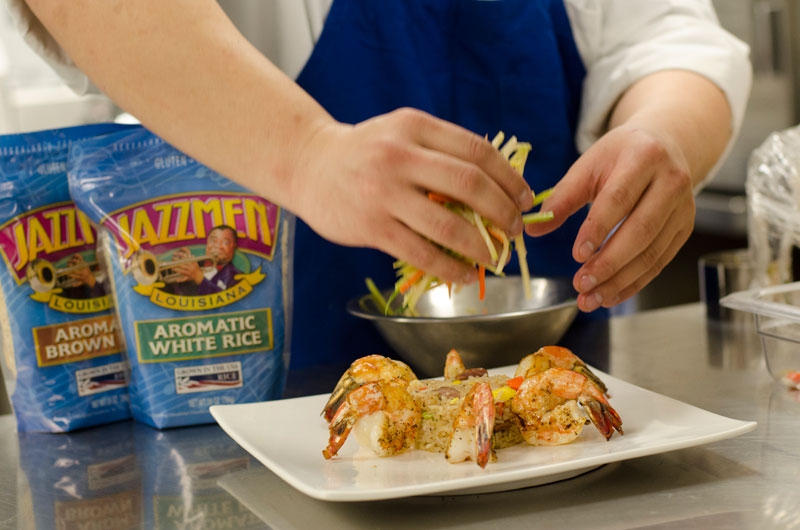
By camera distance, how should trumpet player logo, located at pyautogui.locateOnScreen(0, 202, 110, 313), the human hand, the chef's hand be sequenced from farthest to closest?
trumpet player logo, located at pyautogui.locateOnScreen(0, 202, 110, 313) < the human hand < the chef's hand

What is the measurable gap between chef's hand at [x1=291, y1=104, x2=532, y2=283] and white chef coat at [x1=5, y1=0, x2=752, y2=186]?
64 centimetres

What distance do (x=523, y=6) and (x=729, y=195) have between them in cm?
205

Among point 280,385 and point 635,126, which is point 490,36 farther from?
point 280,385

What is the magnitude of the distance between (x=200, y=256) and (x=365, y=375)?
0.28 meters

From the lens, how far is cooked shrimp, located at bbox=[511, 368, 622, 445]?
984 millimetres

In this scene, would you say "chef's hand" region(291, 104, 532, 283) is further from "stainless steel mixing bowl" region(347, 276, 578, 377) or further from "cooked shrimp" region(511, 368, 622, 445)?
"stainless steel mixing bowl" region(347, 276, 578, 377)

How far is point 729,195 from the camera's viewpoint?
137 inches

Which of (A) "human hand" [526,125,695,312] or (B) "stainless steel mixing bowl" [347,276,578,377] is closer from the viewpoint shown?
(A) "human hand" [526,125,695,312]

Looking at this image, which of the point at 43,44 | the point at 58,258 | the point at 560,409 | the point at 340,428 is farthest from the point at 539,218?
the point at 43,44

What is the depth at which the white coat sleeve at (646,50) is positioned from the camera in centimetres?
157

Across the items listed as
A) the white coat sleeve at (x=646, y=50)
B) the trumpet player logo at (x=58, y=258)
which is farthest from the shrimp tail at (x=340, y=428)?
the white coat sleeve at (x=646, y=50)

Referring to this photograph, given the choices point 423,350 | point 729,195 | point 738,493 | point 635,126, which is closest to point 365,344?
point 423,350

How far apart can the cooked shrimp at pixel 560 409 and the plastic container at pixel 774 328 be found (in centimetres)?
30

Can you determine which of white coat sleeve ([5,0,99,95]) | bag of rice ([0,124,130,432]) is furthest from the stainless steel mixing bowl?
white coat sleeve ([5,0,99,95])
